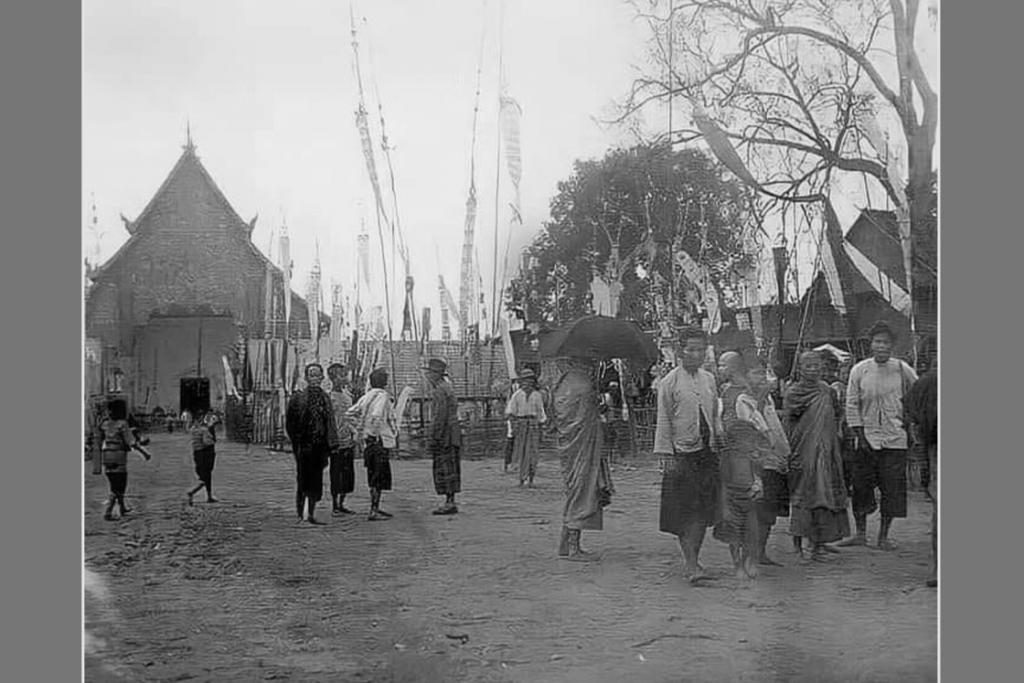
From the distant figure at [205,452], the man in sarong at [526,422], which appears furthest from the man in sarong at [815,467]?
the distant figure at [205,452]

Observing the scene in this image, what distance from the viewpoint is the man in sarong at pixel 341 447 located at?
5648mm

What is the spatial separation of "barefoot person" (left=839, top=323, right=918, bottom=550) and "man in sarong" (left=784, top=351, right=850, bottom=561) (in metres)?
0.10

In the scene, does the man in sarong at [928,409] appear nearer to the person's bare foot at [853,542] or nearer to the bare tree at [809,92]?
the person's bare foot at [853,542]

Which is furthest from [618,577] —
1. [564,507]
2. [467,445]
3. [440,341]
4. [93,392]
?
[93,392]

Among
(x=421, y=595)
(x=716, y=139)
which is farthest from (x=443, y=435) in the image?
(x=716, y=139)

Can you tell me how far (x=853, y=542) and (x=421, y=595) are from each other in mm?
2123

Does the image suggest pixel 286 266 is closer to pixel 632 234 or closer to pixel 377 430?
pixel 377 430

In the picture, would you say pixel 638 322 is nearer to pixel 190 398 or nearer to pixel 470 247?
pixel 470 247

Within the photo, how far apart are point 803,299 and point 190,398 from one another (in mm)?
2986

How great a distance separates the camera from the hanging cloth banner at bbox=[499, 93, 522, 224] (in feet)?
18.7

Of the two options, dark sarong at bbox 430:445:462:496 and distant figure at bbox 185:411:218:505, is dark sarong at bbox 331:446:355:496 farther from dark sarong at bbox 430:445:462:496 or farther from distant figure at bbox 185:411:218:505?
distant figure at bbox 185:411:218:505

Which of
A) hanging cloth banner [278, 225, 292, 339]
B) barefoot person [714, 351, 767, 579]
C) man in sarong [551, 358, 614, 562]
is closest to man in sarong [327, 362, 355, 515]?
hanging cloth banner [278, 225, 292, 339]

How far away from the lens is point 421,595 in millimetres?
5574

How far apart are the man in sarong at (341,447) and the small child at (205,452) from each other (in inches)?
22.0
